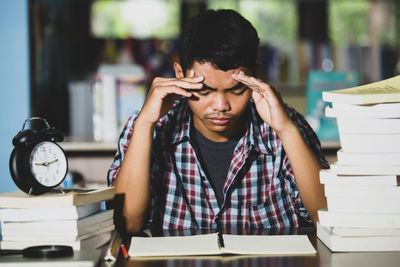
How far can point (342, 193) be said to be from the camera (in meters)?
1.22

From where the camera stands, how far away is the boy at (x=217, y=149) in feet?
5.12

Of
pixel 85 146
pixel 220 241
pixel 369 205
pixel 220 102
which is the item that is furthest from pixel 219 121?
pixel 85 146

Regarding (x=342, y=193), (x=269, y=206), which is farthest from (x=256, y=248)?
(x=269, y=206)

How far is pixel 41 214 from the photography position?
3.98 ft

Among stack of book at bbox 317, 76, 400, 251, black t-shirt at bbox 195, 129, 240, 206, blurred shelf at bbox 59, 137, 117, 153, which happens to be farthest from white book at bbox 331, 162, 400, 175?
blurred shelf at bbox 59, 137, 117, 153

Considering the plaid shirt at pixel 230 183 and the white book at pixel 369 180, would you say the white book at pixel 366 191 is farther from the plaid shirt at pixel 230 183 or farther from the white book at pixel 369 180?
the plaid shirt at pixel 230 183

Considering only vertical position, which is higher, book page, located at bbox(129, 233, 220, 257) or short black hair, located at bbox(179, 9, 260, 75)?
short black hair, located at bbox(179, 9, 260, 75)

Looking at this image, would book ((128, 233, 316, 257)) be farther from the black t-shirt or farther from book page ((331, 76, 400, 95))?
the black t-shirt

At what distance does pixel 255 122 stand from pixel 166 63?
74.4 inches

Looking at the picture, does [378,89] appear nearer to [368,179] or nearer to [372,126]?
[372,126]

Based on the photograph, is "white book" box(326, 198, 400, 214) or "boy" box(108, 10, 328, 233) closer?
"white book" box(326, 198, 400, 214)

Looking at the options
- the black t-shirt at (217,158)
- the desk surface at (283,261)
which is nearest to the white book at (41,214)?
the desk surface at (283,261)

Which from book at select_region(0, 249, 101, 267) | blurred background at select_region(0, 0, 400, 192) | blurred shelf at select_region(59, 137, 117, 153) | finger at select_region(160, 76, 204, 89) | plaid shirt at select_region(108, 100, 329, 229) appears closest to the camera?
book at select_region(0, 249, 101, 267)

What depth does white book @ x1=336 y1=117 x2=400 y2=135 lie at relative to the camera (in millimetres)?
1202
